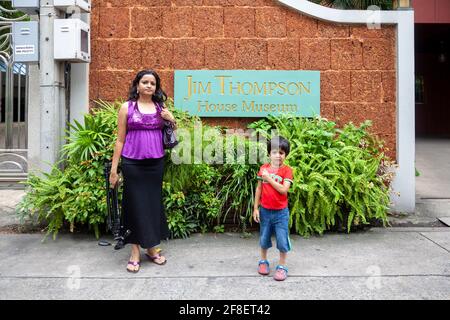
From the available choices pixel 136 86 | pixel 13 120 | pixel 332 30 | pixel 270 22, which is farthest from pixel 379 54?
pixel 13 120

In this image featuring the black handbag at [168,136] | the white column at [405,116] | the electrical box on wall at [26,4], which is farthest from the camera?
the white column at [405,116]

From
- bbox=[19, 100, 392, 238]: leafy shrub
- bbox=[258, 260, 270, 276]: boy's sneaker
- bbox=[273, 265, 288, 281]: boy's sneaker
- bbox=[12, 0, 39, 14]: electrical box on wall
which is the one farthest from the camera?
bbox=[12, 0, 39, 14]: electrical box on wall

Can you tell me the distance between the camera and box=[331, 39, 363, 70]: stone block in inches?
234

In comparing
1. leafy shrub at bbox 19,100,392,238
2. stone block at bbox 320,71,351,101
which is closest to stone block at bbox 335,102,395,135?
stone block at bbox 320,71,351,101

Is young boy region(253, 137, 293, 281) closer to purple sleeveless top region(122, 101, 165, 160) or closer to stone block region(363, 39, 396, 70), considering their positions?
purple sleeveless top region(122, 101, 165, 160)

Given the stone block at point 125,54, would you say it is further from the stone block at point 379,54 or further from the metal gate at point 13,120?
the stone block at point 379,54

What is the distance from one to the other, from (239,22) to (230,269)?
134 inches

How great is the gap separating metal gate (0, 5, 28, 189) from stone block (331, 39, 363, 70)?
13.9 ft

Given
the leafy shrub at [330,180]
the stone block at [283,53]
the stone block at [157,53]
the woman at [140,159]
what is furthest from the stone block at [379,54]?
the woman at [140,159]

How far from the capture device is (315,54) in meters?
5.95

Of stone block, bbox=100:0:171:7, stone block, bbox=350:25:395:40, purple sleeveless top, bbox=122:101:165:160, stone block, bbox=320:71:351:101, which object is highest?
stone block, bbox=100:0:171:7

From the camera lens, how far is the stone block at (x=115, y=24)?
5.95 metres

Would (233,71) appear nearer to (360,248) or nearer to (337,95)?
(337,95)

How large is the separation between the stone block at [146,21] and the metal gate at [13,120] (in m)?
1.67
